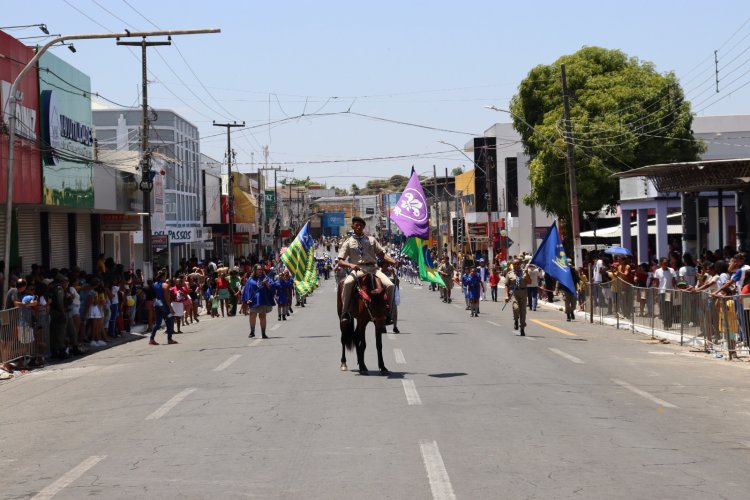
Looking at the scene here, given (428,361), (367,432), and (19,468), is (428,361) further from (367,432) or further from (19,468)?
(19,468)

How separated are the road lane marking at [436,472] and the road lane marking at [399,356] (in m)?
7.89

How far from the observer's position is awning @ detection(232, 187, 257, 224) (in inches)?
3723

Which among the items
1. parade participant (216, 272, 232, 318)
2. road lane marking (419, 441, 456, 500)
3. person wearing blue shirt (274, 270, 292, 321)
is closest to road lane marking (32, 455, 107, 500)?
road lane marking (419, 441, 456, 500)

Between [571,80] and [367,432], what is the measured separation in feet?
137

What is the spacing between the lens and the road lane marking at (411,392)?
1309cm

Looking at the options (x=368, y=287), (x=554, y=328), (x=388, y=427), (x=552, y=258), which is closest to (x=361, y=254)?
(x=368, y=287)

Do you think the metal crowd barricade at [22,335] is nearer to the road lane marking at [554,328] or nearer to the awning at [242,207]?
the road lane marking at [554,328]

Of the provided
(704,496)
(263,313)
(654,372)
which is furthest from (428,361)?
(704,496)

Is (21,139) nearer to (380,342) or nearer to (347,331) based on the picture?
(347,331)

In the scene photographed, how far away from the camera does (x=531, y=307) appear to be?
40719 millimetres

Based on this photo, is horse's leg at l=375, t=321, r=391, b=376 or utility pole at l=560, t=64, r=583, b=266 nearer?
horse's leg at l=375, t=321, r=391, b=376

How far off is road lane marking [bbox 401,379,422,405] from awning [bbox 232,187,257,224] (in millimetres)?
80401

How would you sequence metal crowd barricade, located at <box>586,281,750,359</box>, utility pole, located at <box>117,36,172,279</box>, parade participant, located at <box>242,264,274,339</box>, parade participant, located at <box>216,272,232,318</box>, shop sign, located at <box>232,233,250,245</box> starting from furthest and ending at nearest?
shop sign, located at <box>232,233,250,245</box> → parade participant, located at <box>216,272,232,318</box> → utility pole, located at <box>117,36,172,279</box> → parade participant, located at <box>242,264,274,339</box> → metal crowd barricade, located at <box>586,281,750,359</box>

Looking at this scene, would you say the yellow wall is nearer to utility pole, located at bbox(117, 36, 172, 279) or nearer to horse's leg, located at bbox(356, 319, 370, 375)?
utility pole, located at bbox(117, 36, 172, 279)
